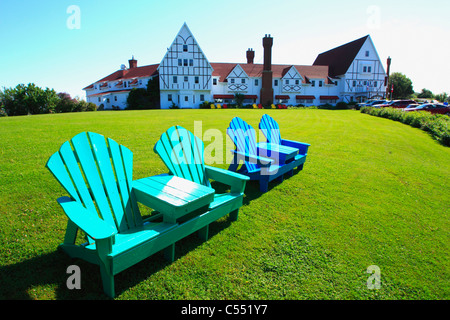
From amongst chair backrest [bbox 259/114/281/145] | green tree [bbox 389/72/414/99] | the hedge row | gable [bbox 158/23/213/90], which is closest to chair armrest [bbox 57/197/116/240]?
chair backrest [bbox 259/114/281/145]

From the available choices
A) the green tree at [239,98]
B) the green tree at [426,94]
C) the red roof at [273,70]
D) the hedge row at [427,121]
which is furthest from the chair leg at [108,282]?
the green tree at [426,94]

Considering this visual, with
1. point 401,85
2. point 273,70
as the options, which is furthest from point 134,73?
point 401,85

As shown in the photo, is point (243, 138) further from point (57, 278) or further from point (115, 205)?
point (57, 278)

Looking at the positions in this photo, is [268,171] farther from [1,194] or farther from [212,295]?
[1,194]

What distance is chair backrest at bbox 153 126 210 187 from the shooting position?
11.2 ft

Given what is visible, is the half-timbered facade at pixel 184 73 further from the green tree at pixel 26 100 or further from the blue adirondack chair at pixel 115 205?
the blue adirondack chair at pixel 115 205

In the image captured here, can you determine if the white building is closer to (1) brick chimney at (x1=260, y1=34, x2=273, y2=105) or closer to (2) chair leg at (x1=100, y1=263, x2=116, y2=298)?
(1) brick chimney at (x1=260, y1=34, x2=273, y2=105)

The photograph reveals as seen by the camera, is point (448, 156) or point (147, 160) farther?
point (448, 156)

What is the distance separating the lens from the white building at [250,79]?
35.5 meters

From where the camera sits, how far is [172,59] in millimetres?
35000

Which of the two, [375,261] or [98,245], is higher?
[98,245]

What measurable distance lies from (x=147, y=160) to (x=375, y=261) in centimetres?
468

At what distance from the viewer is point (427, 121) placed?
14836mm
